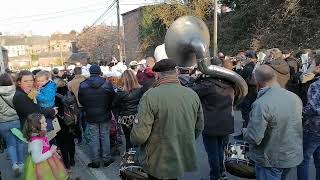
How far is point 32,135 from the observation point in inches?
179

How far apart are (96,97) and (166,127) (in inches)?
119

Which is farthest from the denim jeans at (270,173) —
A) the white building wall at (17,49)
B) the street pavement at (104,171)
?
the white building wall at (17,49)

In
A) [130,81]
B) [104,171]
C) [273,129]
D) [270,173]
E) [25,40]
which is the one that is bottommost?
[104,171]

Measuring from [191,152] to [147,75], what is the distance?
2.84 m

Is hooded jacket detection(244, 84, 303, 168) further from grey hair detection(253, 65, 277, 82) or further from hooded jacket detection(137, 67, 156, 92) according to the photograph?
hooded jacket detection(137, 67, 156, 92)

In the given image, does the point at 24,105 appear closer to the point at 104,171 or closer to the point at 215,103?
the point at 104,171

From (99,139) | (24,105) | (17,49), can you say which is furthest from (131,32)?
(17,49)

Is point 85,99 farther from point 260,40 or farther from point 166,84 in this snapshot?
point 260,40

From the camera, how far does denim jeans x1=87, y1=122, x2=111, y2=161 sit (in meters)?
6.84

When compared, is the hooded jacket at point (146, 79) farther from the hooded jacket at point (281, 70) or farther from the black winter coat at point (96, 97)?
the hooded jacket at point (281, 70)

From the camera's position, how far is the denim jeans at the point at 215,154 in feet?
17.9

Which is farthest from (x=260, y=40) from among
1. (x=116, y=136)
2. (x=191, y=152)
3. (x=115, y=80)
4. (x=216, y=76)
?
(x=191, y=152)

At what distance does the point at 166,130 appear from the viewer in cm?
389

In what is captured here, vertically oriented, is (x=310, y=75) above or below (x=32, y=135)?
above
